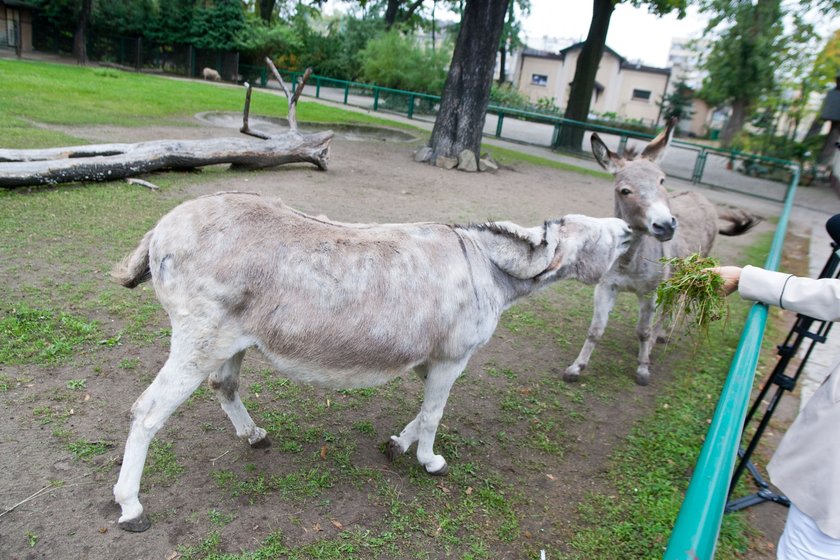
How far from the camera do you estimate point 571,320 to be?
628cm

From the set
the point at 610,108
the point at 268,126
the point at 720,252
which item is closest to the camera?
the point at 720,252

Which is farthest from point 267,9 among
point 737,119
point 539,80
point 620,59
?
point 620,59

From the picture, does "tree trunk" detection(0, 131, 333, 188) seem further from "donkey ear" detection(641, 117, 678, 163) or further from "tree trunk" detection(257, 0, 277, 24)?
"tree trunk" detection(257, 0, 277, 24)

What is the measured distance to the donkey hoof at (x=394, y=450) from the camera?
11.5 feet

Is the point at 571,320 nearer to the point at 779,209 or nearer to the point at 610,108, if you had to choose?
the point at 779,209

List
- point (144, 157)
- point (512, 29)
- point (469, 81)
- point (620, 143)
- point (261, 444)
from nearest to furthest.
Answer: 1. point (261, 444)
2. point (144, 157)
3. point (469, 81)
4. point (620, 143)
5. point (512, 29)

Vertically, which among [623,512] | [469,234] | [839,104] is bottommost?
[623,512]

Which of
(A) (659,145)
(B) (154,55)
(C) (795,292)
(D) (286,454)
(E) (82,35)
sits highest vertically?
(E) (82,35)

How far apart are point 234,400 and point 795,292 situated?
2.90m

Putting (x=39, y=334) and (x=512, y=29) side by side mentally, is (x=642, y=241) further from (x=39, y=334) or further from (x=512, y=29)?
(x=512, y=29)

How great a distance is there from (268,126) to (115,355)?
13.9 meters

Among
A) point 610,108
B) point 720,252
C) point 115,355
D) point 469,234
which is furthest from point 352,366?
point 610,108

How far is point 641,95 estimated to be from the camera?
58719 mm

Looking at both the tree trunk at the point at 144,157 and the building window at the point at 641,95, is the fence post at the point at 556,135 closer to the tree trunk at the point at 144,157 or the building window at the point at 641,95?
the tree trunk at the point at 144,157
